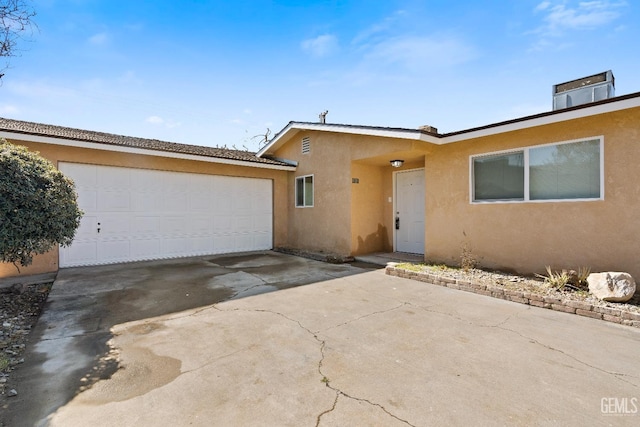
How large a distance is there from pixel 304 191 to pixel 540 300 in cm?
801

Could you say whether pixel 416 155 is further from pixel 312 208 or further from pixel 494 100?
pixel 312 208

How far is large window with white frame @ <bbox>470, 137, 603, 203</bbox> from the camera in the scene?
5.59 meters

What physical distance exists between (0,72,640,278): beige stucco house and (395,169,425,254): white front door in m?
0.04

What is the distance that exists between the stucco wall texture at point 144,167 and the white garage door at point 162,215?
178 mm

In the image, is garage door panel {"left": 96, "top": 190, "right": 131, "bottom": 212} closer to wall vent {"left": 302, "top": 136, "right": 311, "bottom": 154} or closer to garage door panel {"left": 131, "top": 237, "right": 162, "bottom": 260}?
garage door panel {"left": 131, "top": 237, "right": 162, "bottom": 260}

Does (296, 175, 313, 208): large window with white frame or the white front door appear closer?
the white front door

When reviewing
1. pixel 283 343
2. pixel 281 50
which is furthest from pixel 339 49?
pixel 283 343

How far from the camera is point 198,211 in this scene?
992 cm

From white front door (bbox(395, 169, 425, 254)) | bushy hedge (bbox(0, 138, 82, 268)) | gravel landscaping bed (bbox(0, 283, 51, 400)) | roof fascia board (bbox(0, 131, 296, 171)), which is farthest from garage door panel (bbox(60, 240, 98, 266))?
white front door (bbox(395, 169, 425, 254))

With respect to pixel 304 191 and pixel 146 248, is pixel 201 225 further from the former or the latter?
pixel 304 191

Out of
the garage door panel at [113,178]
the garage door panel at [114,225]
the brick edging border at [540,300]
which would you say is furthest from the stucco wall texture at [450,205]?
the brick edging border at [540,300]

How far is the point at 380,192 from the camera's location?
405 inches

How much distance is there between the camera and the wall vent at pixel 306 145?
10.9 meters

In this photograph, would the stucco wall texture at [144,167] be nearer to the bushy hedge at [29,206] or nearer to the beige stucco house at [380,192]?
the beige stucco house at [380,192]
